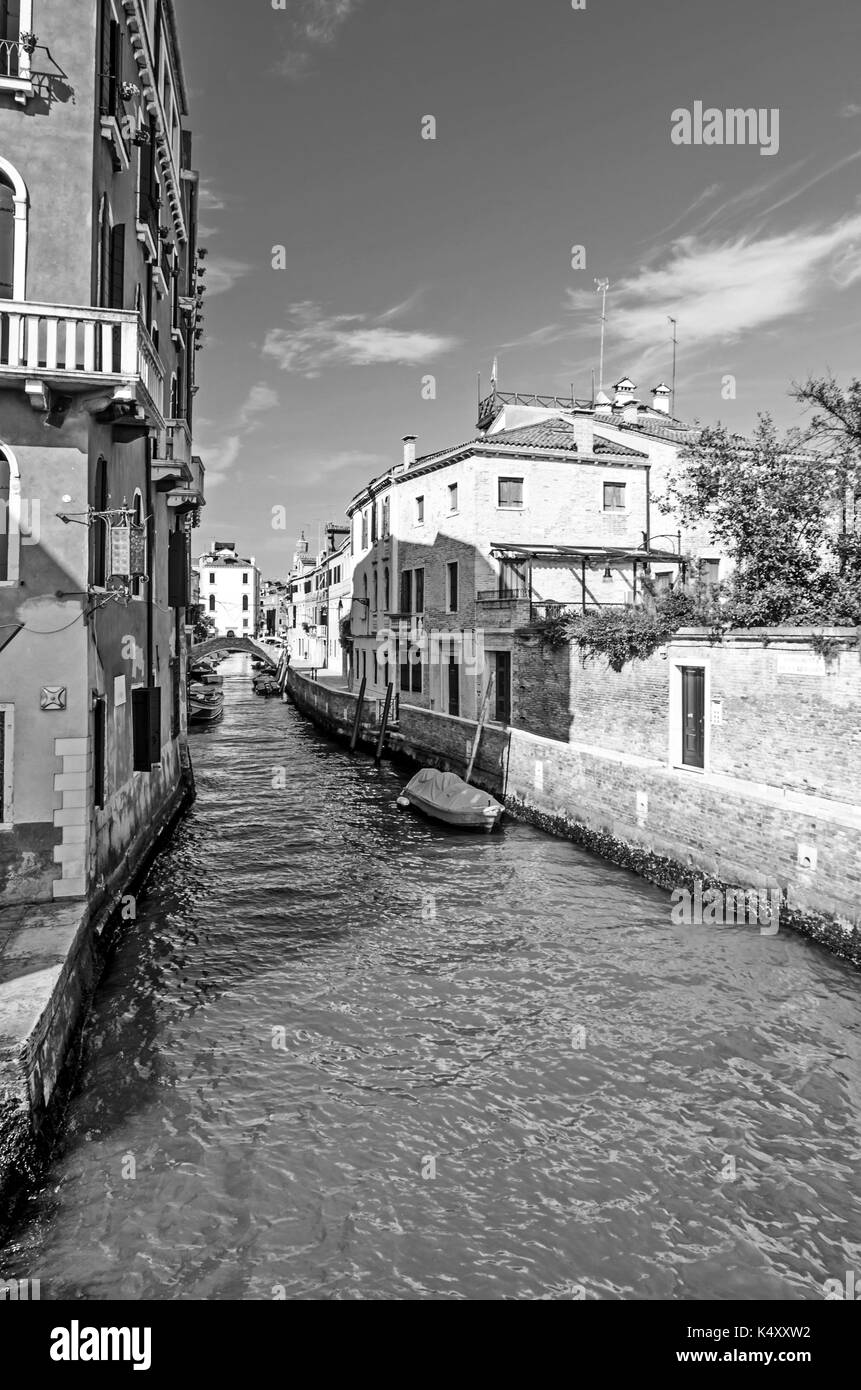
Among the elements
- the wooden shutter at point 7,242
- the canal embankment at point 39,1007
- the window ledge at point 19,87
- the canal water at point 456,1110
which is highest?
the window ledge at point 19,87

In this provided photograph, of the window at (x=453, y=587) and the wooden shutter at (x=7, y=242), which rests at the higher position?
the wooden shutter at (x=7, y=242)

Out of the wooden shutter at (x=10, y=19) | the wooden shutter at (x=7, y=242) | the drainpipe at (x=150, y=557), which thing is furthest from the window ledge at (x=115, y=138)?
the drainpipe at (x=150, y=557)

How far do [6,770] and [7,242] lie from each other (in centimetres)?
557

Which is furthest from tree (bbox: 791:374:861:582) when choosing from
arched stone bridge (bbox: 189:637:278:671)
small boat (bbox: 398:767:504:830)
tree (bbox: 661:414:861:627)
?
arched stone bridge (bbox: 189:637:278:671)

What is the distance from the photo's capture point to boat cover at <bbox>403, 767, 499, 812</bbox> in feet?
55.0

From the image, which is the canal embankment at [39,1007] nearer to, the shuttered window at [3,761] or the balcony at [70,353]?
the shuttered window at [3,761]

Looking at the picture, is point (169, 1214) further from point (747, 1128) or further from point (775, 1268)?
point (747, 1128)

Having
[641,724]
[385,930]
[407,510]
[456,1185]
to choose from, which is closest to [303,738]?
[407,510]

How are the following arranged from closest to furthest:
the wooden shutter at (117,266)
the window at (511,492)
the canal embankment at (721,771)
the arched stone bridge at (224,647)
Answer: the canal embankment at (721,771) < the wooden shutter at (117,266) < the window at (511,492) < the arched stone bridge at (224,647)

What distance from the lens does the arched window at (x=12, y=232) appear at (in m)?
8.35

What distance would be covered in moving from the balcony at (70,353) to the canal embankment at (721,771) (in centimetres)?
921

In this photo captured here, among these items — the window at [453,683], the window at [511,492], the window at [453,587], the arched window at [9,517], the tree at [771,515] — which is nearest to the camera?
the arched window at [9,517]

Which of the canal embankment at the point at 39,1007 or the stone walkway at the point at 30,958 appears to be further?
the stone walkway at the point at 30,958

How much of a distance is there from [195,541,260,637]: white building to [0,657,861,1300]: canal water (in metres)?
80.8
